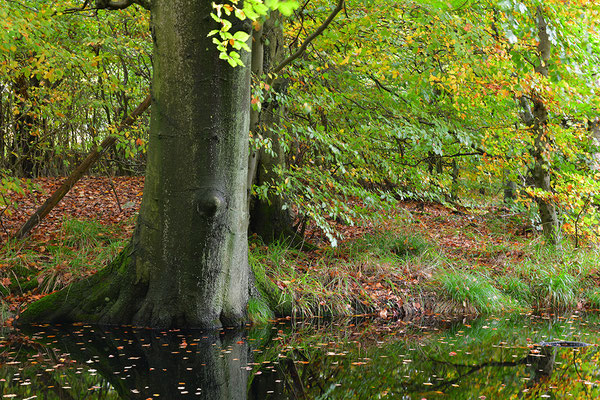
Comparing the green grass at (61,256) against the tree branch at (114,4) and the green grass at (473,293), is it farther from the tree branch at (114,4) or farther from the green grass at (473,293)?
the green grass at (473,293)

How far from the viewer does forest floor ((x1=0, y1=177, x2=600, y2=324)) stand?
5977 millimetres

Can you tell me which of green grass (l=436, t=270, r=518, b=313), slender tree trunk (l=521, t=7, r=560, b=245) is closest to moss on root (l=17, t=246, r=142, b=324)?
green grass (l=436, t=270, r=518, b=313)

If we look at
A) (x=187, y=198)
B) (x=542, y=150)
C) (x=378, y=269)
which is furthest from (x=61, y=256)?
(x=542, y=150)

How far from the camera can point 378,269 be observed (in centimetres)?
683

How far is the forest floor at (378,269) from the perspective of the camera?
235 inches

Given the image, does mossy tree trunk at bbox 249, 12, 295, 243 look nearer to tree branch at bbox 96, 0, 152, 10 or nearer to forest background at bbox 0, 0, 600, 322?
forest background at bbox 0, 0, 600, 322

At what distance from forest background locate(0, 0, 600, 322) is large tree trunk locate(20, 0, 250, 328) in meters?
0.91

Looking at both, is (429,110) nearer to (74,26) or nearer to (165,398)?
(74,26)

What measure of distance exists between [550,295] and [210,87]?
515 centimetres

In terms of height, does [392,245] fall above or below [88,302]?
above

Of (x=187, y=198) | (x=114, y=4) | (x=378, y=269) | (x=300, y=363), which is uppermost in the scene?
(x=114, y=4)

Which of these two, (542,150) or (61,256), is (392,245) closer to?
(542,150)

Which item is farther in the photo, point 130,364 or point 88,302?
point 88,302

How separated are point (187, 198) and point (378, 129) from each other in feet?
10.1
